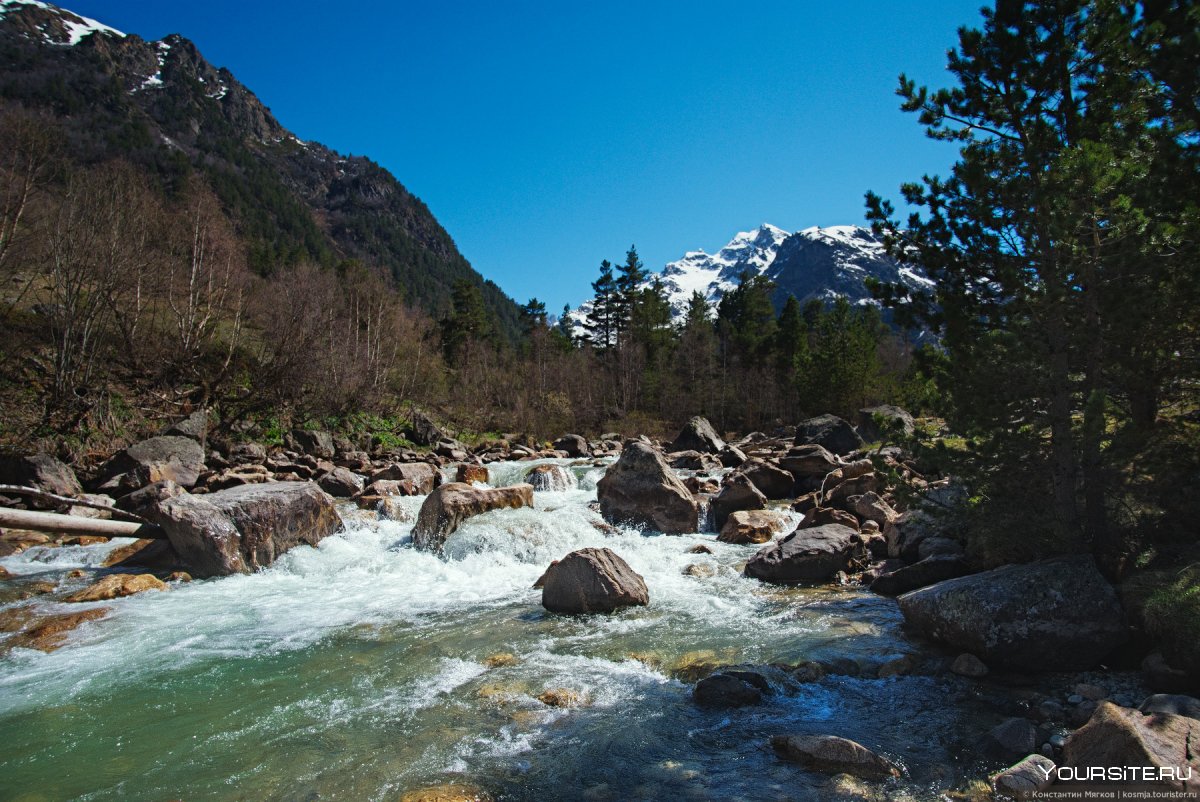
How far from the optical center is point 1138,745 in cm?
368

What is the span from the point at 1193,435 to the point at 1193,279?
6.43 feet

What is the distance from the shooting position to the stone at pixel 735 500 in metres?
15.1

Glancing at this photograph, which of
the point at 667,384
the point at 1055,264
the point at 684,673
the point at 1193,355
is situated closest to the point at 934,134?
the point at 1055,264

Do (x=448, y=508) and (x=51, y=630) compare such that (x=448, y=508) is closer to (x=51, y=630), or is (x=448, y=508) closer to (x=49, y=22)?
(x=51, y=630)

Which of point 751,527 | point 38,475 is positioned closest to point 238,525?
point 38,475

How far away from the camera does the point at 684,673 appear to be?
21.7 feet

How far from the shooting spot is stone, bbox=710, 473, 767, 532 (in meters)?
15.1

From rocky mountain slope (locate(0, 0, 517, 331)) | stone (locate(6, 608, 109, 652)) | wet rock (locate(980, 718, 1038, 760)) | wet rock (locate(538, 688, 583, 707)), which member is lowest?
wet rock (locate(538, 688, 583, 707))

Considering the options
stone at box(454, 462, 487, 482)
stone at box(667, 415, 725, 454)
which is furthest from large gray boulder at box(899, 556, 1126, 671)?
stone at box(667, 415, 725, 454)

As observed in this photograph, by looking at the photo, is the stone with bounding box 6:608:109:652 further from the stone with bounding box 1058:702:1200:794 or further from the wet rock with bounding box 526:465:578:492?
the wet rock with bounding box 526:465:578:492

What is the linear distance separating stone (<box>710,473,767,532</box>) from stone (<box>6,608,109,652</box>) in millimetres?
12079

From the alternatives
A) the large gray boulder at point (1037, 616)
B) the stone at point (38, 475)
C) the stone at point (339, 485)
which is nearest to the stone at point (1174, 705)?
the large gray boulder at point (1037, 616)

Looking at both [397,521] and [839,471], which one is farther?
[839,471]

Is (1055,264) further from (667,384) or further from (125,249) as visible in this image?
(667,384)
